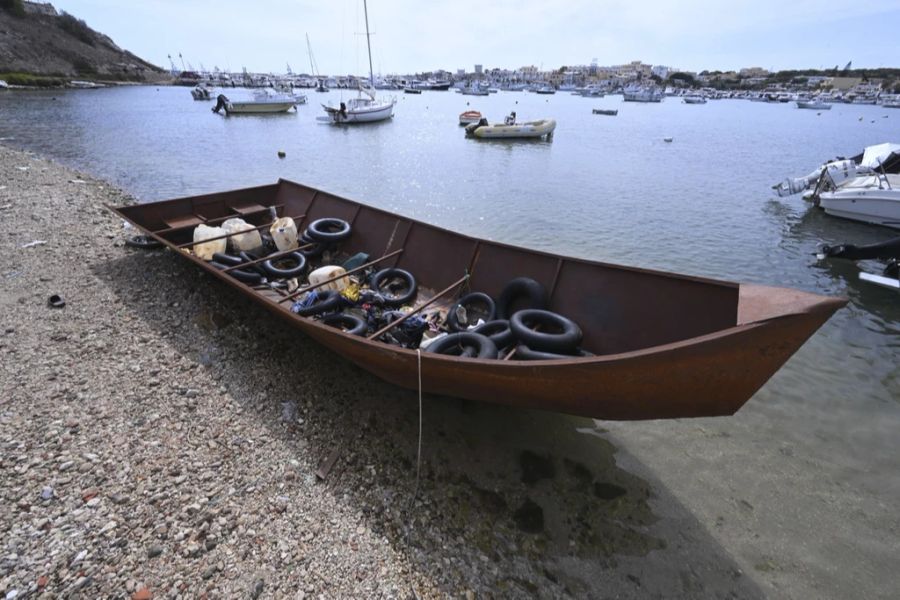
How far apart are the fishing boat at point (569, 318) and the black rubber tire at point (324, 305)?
9cm

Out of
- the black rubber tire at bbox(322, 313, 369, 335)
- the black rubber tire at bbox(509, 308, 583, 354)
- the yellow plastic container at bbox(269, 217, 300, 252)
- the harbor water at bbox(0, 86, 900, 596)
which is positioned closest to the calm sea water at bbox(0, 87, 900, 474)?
the harbor water at bbox(0, 86, 900, 596)

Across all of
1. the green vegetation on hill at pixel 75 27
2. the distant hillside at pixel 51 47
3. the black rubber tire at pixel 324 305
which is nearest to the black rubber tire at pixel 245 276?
the black rubber tire at pixel 324 305

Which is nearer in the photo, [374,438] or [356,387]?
[374,438]

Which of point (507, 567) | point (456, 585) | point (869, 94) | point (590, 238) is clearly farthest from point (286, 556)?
point (869, 94)

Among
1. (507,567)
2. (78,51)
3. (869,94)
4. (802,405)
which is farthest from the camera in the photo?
(869,94)

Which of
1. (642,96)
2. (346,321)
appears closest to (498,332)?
(346,321)

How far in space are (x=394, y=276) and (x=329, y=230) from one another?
2.63 m

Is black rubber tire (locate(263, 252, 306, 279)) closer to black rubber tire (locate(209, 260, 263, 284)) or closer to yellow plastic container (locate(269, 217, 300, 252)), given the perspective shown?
black rubber tire (locate(209, 260, 263, 284))

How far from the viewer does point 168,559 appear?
3689mm

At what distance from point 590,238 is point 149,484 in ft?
47.9

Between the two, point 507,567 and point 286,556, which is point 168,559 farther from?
point 507,567

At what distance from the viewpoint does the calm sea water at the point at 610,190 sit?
7.79 meters

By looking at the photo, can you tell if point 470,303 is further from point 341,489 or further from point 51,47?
point 51,47

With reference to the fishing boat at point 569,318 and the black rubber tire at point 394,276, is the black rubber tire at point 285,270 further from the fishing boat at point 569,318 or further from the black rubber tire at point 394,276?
the black rubber tire at point 394,276
